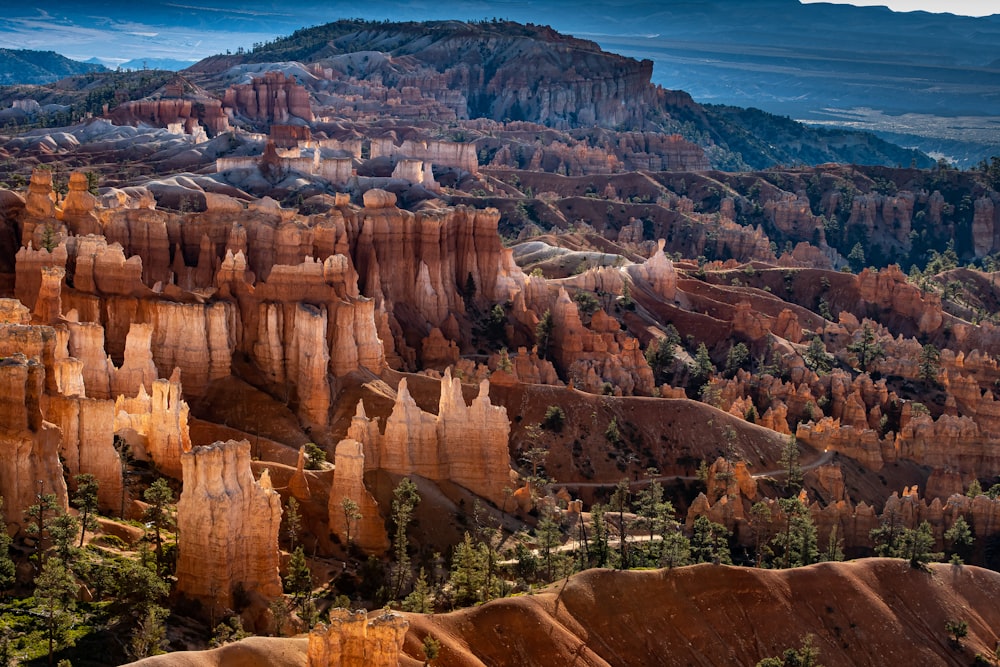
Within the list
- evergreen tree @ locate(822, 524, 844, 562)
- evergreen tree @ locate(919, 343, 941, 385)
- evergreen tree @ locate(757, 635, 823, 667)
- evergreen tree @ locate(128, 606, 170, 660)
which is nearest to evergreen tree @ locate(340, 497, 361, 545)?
evergreen tree @ locate(128, 606, 170, 660)

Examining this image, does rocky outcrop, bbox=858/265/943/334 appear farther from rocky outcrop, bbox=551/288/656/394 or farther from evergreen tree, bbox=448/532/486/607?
evergreen tree, bbox=448/532/486/607

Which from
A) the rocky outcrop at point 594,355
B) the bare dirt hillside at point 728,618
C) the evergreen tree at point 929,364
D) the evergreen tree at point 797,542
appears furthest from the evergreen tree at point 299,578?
the evergreen tree at point 929,364

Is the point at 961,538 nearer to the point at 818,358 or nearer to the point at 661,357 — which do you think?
the point at 661,357

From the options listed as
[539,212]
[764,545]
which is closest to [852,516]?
[764,545]

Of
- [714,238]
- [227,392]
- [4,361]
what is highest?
[4,361]

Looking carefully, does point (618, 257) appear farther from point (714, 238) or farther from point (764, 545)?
point (764, 545)
